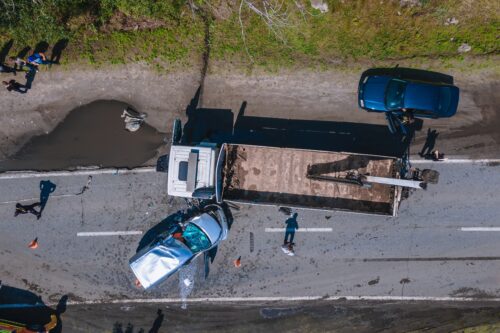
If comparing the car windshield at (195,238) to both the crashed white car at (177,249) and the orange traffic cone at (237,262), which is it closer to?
the crashed white car at (177,249)

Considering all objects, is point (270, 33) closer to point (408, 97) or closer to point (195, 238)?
point (408, 97)

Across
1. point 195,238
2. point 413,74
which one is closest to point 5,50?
point 195,238

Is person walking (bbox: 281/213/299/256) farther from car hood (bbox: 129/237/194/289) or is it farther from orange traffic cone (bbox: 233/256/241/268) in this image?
car hood (bbox: 129/237/194/289)

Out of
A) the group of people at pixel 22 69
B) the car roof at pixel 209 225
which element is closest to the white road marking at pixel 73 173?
the car roof at pixel 209 225

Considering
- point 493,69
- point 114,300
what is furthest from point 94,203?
point 493,69

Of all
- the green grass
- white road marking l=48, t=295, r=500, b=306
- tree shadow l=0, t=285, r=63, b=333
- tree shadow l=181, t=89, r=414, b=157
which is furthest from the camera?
tree shadow l=0, t=285, r=63, b=333

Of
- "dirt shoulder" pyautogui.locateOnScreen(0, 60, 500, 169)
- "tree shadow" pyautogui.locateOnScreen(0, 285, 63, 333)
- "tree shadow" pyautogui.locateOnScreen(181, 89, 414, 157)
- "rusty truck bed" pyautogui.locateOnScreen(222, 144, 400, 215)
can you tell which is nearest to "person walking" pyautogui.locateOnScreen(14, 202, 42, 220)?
"dirt shoulder" pyautogui.locateOnScreen(0, 60, 500, 169)
